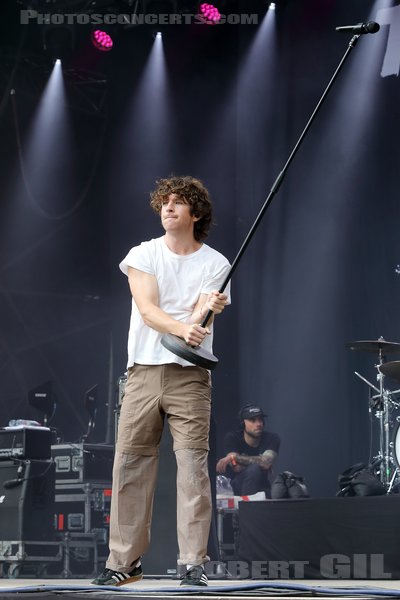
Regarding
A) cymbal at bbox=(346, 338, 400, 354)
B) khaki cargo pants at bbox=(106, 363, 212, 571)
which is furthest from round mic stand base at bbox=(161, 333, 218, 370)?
cymbal at bbox=(346, 338, 400, 354)

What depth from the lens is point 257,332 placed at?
30.3ft

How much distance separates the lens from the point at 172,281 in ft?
12.1

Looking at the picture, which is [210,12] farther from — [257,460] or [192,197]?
[192,197]

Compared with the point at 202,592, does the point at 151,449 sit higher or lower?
higher

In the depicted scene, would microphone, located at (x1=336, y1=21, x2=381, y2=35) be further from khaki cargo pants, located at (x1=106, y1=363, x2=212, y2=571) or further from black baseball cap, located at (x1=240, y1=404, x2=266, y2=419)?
black baseball cap, located at (x1=240, y1=404, x2=266, y2=419)

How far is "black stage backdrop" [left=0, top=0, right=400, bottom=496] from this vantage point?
28.9 feet

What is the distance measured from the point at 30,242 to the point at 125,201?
41.9 inches

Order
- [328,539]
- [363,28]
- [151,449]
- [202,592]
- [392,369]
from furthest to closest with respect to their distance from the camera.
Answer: [392,369], [328,539], [363,28], [151,449], [202,592]

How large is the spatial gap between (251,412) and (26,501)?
7.68 ft

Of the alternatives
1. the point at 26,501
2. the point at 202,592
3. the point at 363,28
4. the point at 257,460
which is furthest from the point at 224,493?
the point at 202,592

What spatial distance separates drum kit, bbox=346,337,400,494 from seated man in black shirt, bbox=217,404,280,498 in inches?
40.8

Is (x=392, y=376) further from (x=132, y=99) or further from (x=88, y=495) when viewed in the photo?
(x=132, y=99)

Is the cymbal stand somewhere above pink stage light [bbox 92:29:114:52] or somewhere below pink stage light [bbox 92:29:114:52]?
below

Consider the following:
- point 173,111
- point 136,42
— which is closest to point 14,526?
point 173,111
